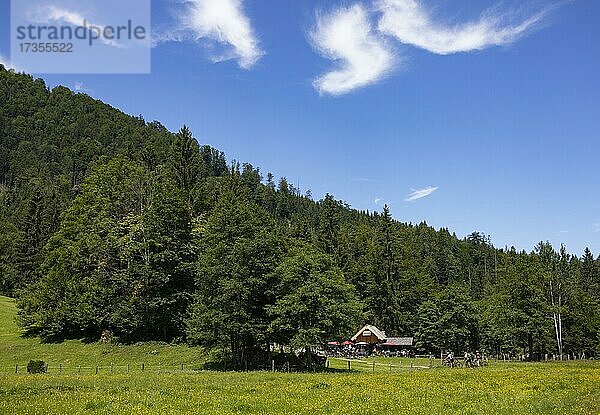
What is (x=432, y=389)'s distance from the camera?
29047mm

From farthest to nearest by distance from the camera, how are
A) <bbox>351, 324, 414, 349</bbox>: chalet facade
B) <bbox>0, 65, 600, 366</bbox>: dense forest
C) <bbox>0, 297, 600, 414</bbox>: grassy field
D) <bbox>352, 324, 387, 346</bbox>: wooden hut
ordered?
<bbox>352, 324, 387, 346</bbox>: wooden hut → <bbox>351, 324, 414, 349</bbox>: chalet facade → <bbox>0, 65, 600, 366</bbox>: dense forest → <bbox>0, 297, 600, 414</bbox>: grassy field

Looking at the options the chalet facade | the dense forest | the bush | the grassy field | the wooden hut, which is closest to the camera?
the grassy field

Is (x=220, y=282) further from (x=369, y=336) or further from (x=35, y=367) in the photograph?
(x=369, y=336)

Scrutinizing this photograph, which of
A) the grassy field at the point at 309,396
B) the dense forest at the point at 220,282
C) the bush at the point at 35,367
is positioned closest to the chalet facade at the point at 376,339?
the dense forest at the point at 220,282

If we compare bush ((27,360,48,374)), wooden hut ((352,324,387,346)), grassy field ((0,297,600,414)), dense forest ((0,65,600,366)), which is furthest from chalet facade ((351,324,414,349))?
bush ((27,360,48,374))

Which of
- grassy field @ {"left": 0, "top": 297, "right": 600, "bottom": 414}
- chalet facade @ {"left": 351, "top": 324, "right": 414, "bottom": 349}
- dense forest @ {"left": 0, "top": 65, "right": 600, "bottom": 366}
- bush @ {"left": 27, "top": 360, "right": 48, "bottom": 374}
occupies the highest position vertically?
dense forest @ {"left": 0, "top": 65, "right": 600, "bottom": 366}

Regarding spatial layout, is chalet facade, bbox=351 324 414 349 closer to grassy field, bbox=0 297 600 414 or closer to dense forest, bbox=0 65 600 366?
dense forest, bbox=0 65 600 366

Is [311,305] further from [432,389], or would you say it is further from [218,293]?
[432,389]

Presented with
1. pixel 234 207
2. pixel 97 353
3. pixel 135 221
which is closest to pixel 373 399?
pixel 234 207

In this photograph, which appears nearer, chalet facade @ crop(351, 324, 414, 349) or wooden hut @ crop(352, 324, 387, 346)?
chalet facade @ crop(351, 324, 414, 349)

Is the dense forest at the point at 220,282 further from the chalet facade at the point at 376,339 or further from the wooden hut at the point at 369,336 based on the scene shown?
the wooden hut at the point at 369,336

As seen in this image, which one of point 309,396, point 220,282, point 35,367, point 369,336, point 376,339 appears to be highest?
point 220,282

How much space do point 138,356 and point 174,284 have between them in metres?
10.3

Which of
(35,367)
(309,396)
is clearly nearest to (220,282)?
(35,367)
